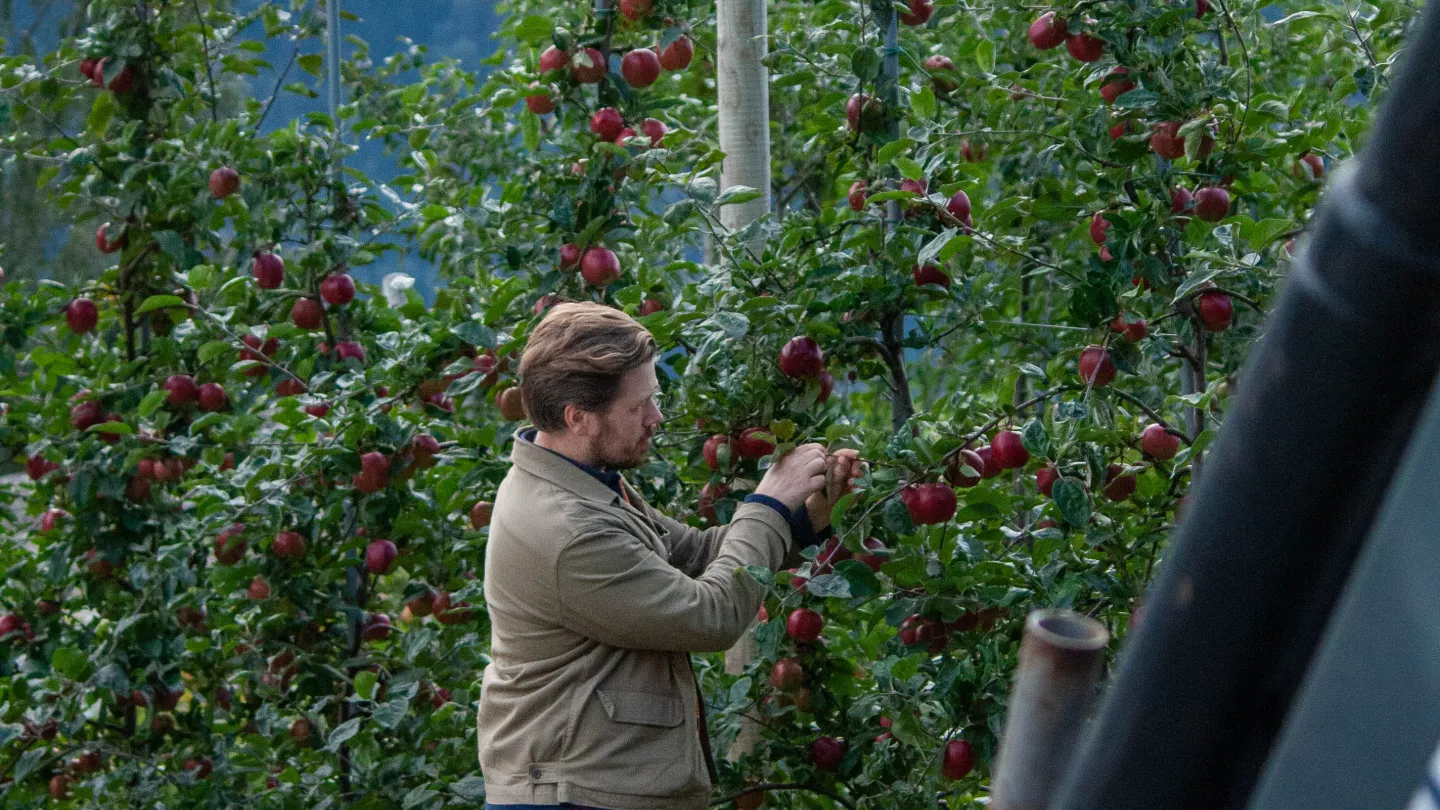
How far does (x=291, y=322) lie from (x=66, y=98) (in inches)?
38.0

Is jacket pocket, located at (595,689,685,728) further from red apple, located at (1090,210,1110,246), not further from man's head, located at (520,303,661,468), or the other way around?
red apple, located at (1090,210,1110,246)

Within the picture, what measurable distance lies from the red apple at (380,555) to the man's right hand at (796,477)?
111cm

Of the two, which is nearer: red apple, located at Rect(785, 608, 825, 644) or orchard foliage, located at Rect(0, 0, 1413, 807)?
orchard foliage, located at Rect(0, 0, 1413, 807)

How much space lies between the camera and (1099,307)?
216 cm

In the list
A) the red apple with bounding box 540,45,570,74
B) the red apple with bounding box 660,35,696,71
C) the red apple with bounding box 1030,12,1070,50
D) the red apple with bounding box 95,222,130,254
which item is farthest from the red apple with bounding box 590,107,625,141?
the red apple with bounding box 95,222,130,254

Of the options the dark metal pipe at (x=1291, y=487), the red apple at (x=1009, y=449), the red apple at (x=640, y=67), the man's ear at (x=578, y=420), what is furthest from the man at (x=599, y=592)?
the dark metal pipe at (x=1291, y=487)

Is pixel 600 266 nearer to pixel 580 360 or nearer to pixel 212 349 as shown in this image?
pixel 580 360

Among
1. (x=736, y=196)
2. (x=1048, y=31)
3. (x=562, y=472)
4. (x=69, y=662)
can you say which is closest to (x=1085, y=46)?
(x=1048, y=31)

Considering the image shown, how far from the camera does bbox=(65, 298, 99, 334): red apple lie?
11.4ft

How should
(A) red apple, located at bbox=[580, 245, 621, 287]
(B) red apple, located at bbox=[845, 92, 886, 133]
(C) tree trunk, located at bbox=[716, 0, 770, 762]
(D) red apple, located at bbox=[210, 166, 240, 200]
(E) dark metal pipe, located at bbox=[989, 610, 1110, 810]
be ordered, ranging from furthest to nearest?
(D) red apple, located at bbox=[210, 166, 240, 200]
(C) tree trunk, located at bbox=[716, 0, 770, 762]
(A) red apple, located at bbox=[580, 245, 621, 287]
(B) red apple, located at bbox=[845, 92, 886, 133]
(E) dark metal pipe, located at bbox=[989, 610, 1110, 810]

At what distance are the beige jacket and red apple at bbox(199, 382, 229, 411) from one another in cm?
141

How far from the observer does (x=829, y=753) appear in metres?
2.45

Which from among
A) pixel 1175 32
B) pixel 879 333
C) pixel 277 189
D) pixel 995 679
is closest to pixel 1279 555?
pixel 995 679

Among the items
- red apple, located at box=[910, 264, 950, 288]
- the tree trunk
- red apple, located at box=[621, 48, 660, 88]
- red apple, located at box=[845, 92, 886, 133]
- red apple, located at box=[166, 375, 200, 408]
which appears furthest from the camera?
red apple, located at box=[166, 375, 200, 408]
